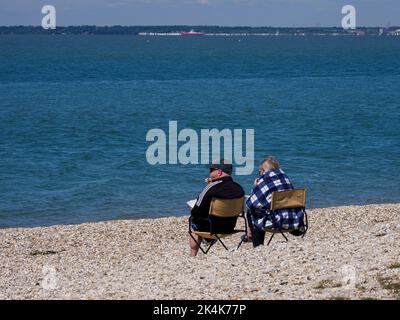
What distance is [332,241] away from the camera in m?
10.5

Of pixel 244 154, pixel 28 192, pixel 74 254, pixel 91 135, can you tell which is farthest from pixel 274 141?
pixel 74 254

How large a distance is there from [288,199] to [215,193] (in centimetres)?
84

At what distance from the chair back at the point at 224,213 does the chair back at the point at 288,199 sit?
16.1 inches

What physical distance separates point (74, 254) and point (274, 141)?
68.8ft

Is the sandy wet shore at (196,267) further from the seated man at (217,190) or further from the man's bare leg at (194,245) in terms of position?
the seated man at (217,190)

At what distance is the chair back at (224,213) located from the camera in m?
10.6

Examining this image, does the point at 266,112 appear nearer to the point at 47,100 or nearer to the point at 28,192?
the point at 47,100

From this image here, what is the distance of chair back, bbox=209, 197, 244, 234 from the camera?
34.9ft

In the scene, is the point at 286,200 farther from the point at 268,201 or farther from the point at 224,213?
the point at 224,213

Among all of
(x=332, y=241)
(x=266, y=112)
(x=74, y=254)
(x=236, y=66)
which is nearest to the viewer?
(x=332, y=241)

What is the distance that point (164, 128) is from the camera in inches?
1534

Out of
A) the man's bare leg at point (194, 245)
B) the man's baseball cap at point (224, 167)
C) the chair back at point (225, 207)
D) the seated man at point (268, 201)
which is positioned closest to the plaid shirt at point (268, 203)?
the seated man at point (268, 201)

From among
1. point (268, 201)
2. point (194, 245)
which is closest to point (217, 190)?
point (268, 201)
